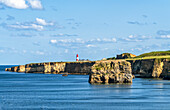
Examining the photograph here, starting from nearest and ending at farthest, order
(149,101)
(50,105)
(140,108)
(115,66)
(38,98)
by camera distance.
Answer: (140,108) → (50,105) → (149,101) → (38,98) → (115,66)

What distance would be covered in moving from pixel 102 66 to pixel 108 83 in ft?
23.6

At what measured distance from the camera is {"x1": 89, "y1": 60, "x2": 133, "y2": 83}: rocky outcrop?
12988 cm

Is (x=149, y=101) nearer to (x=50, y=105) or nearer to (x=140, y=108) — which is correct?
(x=140, y=108)

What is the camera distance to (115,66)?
130500 mm

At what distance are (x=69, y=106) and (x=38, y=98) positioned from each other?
686 inches

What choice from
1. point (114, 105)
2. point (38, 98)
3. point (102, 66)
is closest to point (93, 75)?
point (102, 66)

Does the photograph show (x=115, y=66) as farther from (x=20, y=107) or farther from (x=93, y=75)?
(x=20, y=107)

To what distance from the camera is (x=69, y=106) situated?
7819 centimetres

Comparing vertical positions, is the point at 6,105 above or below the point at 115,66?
below

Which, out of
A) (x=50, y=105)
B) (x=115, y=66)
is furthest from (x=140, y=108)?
(x=115, y=66)

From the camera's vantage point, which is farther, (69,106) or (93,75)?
(93,75)

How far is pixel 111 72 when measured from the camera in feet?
427

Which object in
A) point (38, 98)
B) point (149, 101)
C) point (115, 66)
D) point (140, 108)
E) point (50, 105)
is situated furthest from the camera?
point (115, 66)

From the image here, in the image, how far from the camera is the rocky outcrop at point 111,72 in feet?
426
